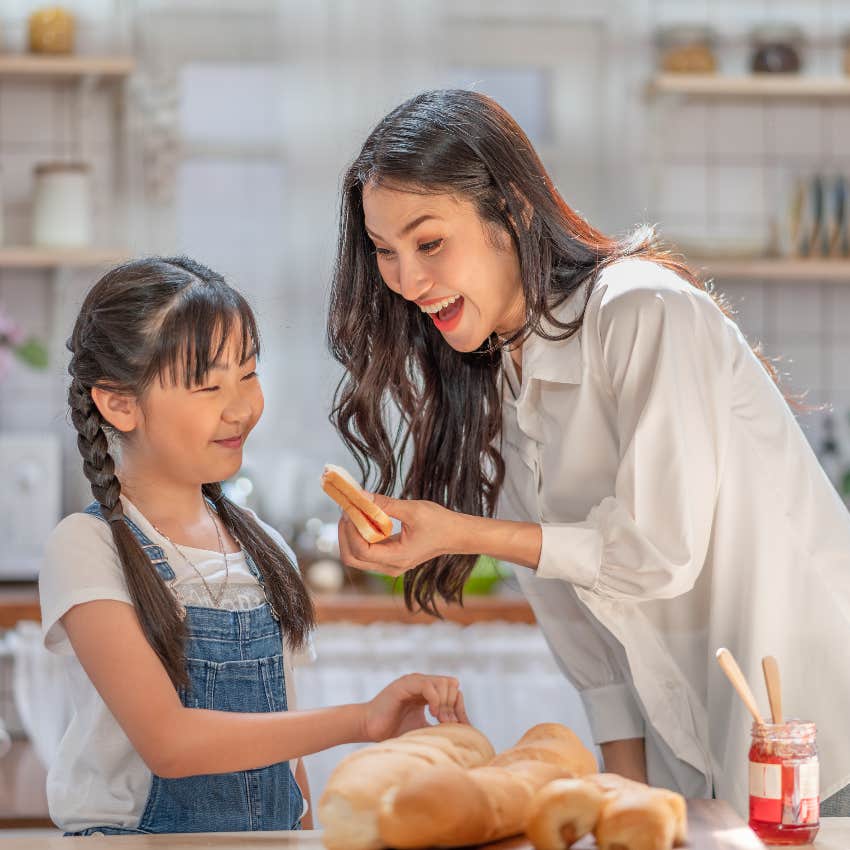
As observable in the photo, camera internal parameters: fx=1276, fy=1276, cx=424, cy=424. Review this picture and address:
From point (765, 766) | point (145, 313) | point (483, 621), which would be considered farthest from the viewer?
point (483, 621)

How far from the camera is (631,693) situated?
1.41m

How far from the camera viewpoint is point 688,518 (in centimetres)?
117

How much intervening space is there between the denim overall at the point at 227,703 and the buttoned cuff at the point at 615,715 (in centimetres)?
34

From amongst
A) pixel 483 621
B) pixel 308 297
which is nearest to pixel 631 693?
pixel 483 621

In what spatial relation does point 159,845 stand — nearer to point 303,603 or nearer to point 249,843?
point 249,843

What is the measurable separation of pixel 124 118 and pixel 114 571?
2254 millimetres

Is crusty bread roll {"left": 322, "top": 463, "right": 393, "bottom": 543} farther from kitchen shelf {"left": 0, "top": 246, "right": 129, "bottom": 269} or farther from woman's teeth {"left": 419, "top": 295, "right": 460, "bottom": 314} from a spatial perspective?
kitchen shelf {"left": 0, "top": 246, "right": 129, "bottom": 269}

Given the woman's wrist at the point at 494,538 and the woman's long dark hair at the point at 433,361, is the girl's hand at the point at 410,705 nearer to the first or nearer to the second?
the woman's wrist at the point at 494,538

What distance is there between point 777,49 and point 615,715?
239 centimetres

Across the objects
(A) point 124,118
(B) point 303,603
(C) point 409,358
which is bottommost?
(B) point 303,603

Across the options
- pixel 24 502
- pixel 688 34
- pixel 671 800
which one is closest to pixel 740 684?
pixel 671 800

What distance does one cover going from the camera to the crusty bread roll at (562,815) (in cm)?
81

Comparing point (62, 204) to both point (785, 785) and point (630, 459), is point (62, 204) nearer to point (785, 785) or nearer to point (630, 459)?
point (630, 459)

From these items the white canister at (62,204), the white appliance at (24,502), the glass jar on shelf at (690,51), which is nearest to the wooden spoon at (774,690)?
the white appliance at (24,502)
